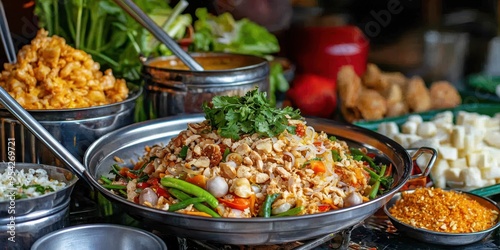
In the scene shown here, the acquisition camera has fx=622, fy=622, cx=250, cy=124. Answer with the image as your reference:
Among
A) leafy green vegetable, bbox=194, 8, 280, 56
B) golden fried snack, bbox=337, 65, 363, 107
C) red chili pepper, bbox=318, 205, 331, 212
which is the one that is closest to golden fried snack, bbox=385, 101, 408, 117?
golden fried snack, bbox=337, 65, 363, 107

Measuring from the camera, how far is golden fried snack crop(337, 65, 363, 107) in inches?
170

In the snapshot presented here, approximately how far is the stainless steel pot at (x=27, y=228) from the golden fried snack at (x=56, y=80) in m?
0.68

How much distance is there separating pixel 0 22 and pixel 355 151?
1824mm

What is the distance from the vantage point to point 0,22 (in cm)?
305

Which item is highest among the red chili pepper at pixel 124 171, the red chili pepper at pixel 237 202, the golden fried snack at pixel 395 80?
the red chili pepper at pixel 237 202

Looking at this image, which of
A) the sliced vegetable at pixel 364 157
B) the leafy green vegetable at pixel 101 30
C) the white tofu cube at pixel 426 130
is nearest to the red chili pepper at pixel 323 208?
the sliced vegetable at pixel 364 157

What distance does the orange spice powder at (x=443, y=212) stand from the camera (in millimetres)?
2525

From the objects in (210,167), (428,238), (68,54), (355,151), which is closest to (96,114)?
(68,54)

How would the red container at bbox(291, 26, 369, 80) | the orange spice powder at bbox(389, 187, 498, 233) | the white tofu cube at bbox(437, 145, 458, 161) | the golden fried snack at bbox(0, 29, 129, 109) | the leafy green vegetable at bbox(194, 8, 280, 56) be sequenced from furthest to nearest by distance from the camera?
the red container at bbox(291, 26, 369, 80) < the leafy green vegetable at bbox(194, 8, 280, 56) < the white tofu cube at bbox(437, 145, 458, 161) < the golden fried snack at bbox(0, 29, 129, 109) < the orange spice powder at bbox(389, 187, 498, 233)

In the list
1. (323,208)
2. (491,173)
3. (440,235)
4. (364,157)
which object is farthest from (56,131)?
(491,173)

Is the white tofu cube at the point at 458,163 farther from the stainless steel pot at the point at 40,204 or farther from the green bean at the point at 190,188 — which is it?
the stainless steel pot at the point at 40,204

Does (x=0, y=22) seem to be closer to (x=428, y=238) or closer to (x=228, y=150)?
(x=228, y=150)

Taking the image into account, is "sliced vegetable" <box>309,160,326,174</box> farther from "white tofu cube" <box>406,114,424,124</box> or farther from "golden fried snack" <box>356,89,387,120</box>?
"golden fried snack" <box>356,89,387,120</box>

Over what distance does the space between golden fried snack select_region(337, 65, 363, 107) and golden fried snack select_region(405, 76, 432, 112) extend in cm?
35
